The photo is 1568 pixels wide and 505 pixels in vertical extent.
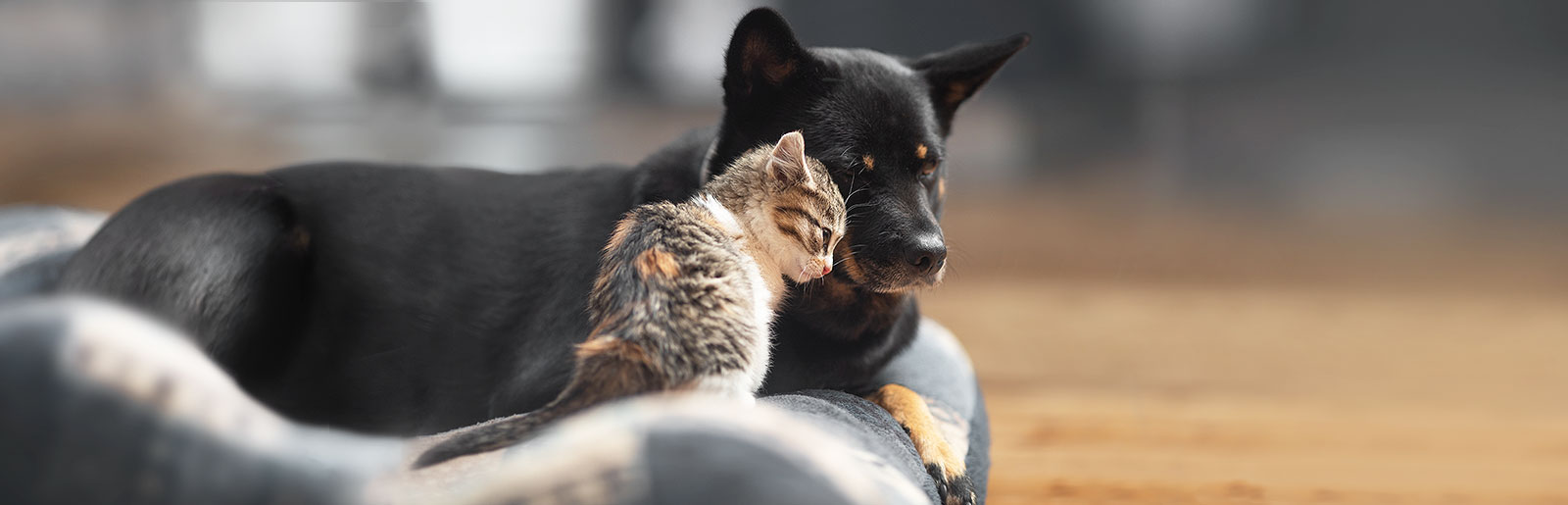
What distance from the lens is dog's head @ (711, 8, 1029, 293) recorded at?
1064 millimetres

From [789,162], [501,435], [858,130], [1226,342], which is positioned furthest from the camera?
[1226,342]

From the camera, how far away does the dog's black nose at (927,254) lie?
1041 mm

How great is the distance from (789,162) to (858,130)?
17 centimetres

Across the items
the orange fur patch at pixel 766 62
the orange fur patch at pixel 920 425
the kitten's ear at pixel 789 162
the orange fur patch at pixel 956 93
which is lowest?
the orange fur patch at pixel 920 425

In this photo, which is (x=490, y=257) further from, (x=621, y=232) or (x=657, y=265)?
(x=657, y=265)

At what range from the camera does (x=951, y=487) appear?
46.0 inches

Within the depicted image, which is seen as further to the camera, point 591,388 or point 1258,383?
point 1258,383

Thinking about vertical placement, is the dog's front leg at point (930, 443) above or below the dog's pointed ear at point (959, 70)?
below

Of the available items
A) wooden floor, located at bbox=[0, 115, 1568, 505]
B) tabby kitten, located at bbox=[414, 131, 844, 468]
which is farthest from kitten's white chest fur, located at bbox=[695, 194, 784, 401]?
wooden floor, located at bbox=[0, 115, 1568, 505]

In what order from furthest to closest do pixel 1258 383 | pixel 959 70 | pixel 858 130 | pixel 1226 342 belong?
pixel 1226 342 < pixel 1258 383 < pixel 959 70 < pixel 858 130

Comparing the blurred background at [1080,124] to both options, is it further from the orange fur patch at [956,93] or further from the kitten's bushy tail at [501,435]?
the kitten's bushy tail at [501,435]

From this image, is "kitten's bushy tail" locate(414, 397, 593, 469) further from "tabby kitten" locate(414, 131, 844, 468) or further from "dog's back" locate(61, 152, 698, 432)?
"dog's back" locate(61, 152, 698, 432)

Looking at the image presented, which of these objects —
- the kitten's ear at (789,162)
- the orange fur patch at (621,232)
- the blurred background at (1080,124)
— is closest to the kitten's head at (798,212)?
the kitten's ear at (789,162)

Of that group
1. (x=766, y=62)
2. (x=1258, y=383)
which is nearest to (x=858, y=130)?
(x=766, y=62)
